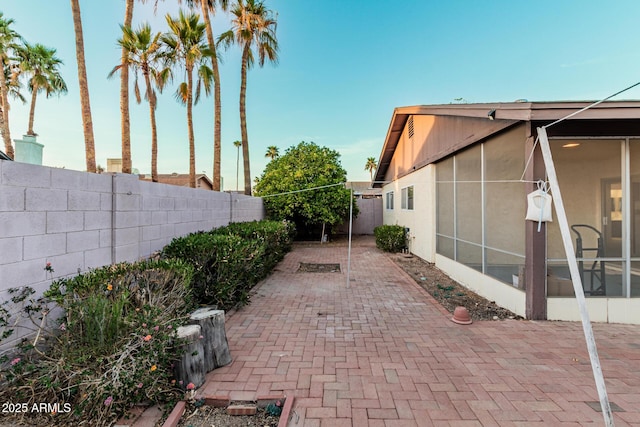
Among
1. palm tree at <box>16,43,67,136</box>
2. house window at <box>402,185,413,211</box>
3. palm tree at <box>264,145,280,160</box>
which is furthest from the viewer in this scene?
palm tree at <box>264,145,280,160</box>

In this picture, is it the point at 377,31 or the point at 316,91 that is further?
the point at 316,91

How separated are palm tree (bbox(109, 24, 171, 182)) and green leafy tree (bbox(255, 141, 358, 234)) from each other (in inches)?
232

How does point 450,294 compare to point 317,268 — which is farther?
point 317,268

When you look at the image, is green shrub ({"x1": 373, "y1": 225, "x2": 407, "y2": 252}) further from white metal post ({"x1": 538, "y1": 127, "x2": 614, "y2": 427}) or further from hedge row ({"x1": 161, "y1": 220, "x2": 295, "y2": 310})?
white metal post ({"x1": 538, "y1": 127, "x2": 614, "y2": 427})

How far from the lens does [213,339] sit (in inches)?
116

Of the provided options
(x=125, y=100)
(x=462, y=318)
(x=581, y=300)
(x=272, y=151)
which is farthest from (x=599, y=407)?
(x=272, y=151)

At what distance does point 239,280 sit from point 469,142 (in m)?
5.08

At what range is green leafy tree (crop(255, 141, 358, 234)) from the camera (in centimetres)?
1292

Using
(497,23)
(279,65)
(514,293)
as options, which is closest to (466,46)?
(497,23)

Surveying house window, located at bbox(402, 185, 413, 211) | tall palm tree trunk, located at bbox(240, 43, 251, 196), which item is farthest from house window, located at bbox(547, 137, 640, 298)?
tall palm tree trunk, located at bbox(240, 43, 251, 196)

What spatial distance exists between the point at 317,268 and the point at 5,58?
67.3ft

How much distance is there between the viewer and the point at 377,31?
1082cm

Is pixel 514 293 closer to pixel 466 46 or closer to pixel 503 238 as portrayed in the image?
pixel 503 238

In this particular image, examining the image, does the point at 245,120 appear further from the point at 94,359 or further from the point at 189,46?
the point at 94,359
